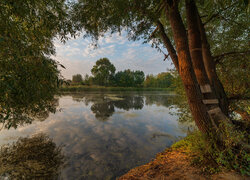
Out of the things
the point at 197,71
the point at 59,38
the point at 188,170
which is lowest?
the point at 188,170

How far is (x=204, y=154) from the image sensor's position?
237cm

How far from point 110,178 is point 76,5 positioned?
21.1 feet

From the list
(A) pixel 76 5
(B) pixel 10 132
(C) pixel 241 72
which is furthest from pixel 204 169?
(B) pixel 10 132

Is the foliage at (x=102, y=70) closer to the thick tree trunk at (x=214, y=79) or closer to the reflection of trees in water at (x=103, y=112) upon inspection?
the reflection of trees in water at (x=103, y=112)

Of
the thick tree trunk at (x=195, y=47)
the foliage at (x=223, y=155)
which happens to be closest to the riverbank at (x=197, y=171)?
the foliage at (x=223, y=155)

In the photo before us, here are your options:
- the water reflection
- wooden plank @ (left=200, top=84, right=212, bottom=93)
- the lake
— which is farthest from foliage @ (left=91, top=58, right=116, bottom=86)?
wooden plank @ (left=200, top=84, right=212, bottom=93)

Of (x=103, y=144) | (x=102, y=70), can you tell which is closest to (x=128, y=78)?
(x=102, y=70)

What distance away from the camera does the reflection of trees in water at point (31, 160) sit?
9.77 feet

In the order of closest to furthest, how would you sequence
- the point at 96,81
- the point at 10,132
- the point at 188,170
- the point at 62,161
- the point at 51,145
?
1. the point at 188,170
2. the point at 62,161
3. the point at 51,145
4. the point at 10,132
5. the point at 96,81

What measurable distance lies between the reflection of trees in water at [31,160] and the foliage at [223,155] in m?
4.06

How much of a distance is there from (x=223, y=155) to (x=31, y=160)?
564 centimetres

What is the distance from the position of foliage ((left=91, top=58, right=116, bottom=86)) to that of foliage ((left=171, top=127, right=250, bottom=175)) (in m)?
48.6

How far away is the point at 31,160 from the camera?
3502 mm

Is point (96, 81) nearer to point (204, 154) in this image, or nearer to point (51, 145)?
point (51, 145)
